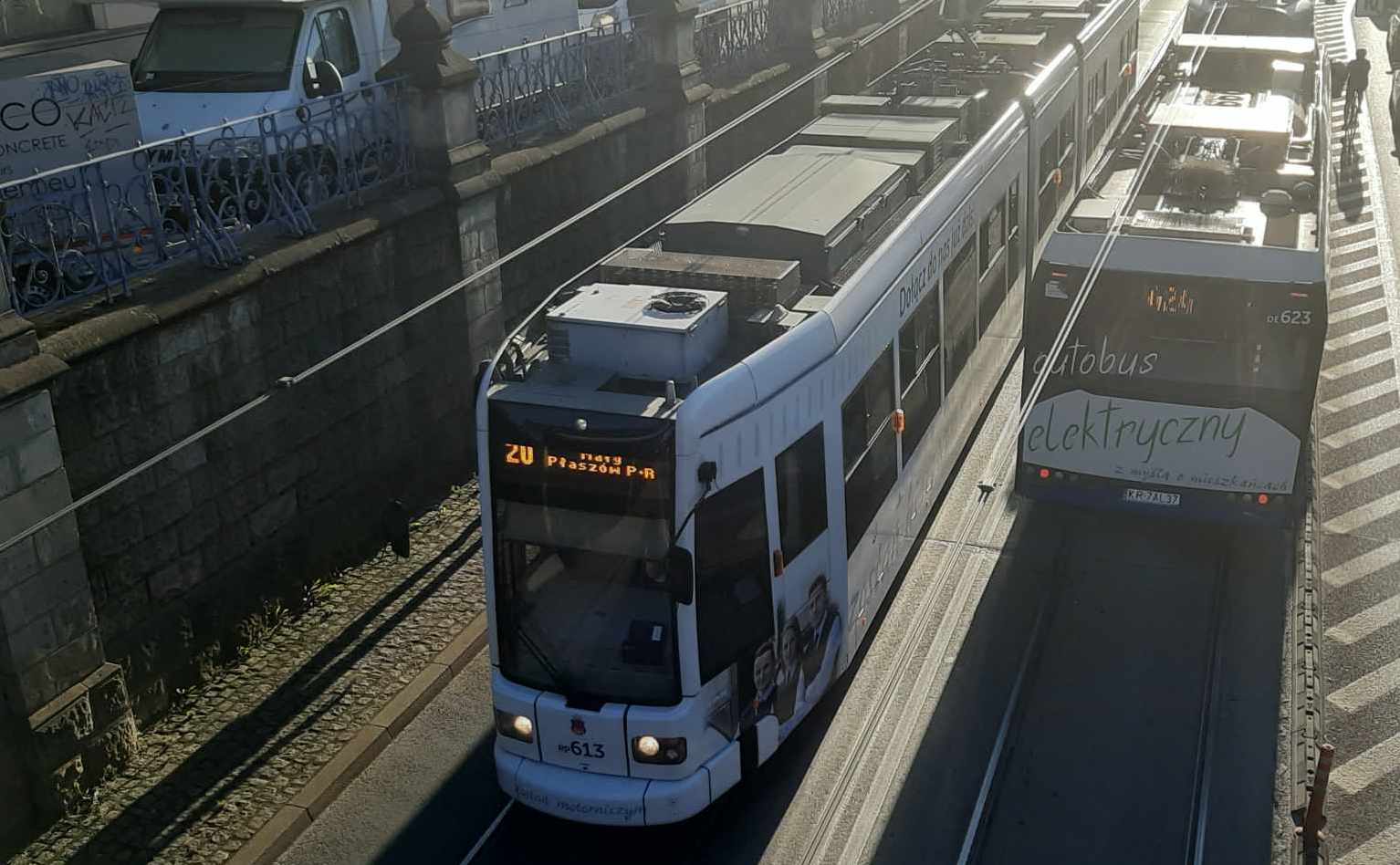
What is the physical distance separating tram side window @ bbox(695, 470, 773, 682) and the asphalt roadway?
1751mm

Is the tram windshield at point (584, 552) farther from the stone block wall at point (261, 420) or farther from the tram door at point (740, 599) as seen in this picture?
the stone block wall at point (261, 420)

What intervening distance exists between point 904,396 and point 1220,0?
72.9 feet

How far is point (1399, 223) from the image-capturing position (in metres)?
23.8

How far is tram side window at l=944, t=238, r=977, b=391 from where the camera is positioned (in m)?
13.4

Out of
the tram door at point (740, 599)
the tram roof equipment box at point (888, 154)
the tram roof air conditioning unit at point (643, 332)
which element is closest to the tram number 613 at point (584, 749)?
the tram door at point (740, 599)

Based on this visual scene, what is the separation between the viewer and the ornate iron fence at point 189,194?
10930 millimetres

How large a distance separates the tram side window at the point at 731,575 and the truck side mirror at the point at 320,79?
8.15 metres

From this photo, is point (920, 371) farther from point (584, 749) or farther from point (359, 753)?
point (359, 753)

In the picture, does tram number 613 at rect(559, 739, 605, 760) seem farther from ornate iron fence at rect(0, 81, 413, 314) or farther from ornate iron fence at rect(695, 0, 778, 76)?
ornate iron fence at rect(695, 0, 778, 76)

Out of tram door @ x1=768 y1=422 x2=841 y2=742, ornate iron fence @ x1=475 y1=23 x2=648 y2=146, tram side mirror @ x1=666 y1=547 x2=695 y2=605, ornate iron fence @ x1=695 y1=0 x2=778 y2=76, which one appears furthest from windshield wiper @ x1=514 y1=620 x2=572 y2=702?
ornate iron fence @ x1=695 y1=0 x2=778 y2=76

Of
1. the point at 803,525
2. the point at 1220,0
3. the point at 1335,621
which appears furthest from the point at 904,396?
the point at 1220,0

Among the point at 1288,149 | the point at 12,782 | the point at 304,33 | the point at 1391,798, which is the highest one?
the point at 304,33

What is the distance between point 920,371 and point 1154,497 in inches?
112

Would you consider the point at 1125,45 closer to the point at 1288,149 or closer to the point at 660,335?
the point at 1288,149
